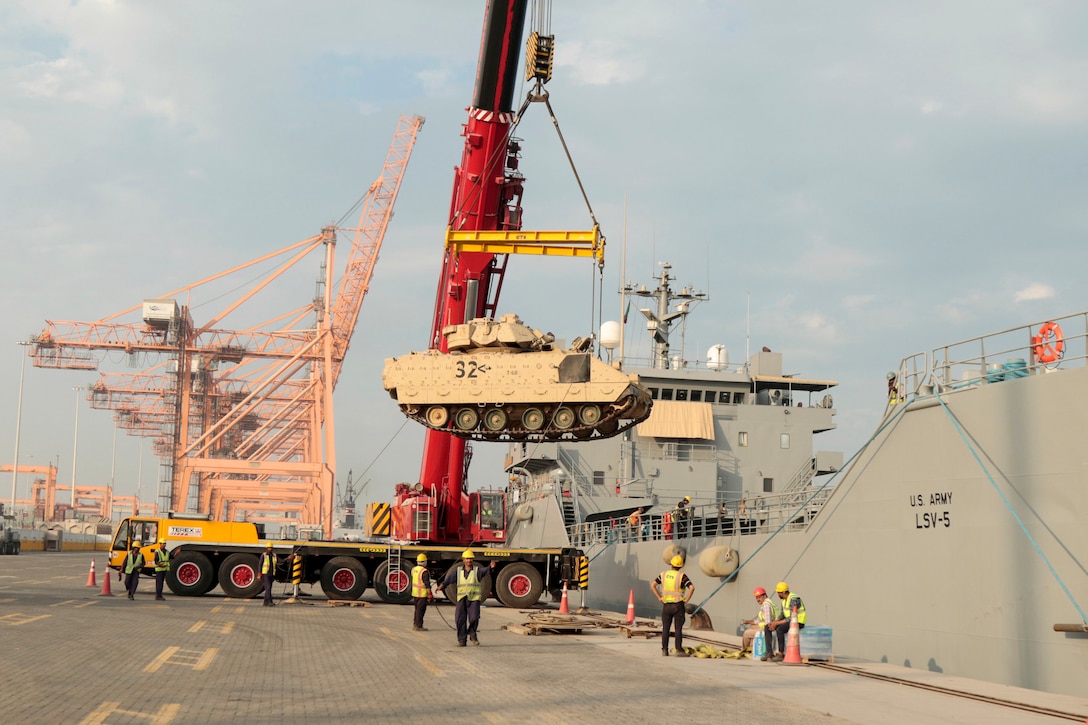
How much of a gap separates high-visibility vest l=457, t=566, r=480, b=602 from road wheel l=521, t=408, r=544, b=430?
501cm

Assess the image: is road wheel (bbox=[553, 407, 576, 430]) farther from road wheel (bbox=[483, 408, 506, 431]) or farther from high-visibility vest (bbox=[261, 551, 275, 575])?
high-visibility vest (bbox=[261, 551, 275, 575])

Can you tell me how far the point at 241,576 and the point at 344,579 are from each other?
2663 mm

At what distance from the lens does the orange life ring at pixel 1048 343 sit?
14.5 metres

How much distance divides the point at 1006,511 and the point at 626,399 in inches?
310

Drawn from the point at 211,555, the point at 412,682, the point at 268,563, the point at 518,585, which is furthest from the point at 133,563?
the point at 412,682

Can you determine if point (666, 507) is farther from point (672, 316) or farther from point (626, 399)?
point (626, 399)

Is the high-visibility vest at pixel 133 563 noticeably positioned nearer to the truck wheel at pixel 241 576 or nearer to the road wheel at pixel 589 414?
the truck wheel at pixel 241 576

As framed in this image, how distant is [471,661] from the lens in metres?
14.5

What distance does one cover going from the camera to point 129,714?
30.5 ft

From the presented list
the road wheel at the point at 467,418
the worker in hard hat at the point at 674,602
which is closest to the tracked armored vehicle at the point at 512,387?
the road wheel at the point at 467,418

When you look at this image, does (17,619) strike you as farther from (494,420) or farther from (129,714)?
(129,714)

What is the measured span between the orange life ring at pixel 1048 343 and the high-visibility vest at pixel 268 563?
18.1 meters

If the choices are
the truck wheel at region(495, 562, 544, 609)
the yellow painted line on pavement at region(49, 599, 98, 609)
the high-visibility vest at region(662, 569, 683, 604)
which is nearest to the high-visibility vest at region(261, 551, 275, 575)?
the yellow painted line on pavement at region(49, 599, 98, 609)

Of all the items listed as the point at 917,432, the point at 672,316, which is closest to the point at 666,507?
the point at 672,316
